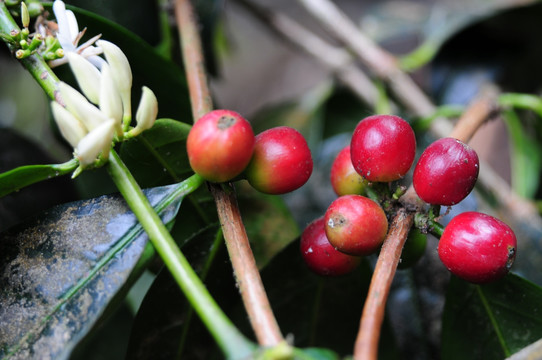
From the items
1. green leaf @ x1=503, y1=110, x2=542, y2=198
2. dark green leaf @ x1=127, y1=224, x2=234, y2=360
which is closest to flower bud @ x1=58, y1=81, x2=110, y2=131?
dark green leaf @ x1=127, y1=224, x2=234, y2=360

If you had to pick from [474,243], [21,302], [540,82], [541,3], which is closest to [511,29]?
[541,3]

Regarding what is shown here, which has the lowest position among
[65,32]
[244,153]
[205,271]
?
[205,271]

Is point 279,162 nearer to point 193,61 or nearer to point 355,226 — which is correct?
point 355,226

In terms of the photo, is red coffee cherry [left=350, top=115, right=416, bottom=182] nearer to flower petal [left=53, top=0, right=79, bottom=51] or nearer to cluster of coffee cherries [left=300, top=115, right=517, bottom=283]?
cluster of coffee cherries [left=300, top=115, right=517, bottom=283]

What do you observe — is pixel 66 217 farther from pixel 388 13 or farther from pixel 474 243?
pixel 388 13

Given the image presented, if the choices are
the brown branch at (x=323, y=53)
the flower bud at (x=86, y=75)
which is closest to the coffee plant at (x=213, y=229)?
the flower bud at (x=86, y=75)

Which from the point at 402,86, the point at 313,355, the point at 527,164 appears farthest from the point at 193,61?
the point at 527,164
